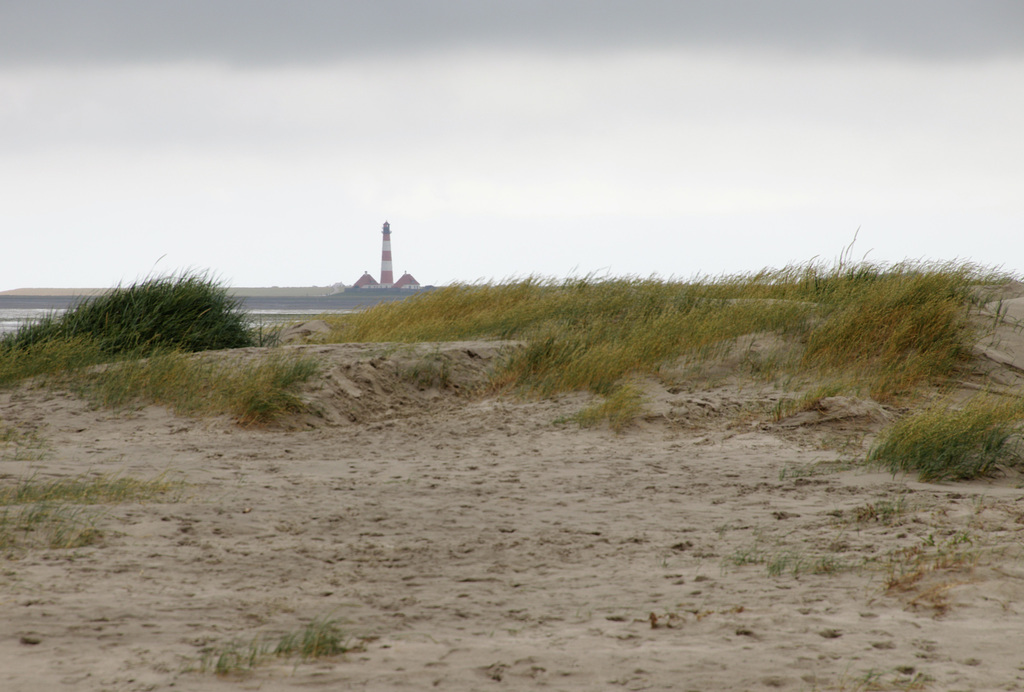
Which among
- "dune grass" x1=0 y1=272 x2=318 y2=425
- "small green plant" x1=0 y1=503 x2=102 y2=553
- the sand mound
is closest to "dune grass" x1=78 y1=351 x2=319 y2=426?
"dune grass" x1=0 y1=272 x2=318 y2=425

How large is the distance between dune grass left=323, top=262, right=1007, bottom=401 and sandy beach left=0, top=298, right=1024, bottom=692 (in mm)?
1206

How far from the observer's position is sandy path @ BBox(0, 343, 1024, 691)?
302cm

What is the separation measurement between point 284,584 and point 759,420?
496 cm

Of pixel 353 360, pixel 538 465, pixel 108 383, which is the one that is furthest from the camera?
pixel 353 360

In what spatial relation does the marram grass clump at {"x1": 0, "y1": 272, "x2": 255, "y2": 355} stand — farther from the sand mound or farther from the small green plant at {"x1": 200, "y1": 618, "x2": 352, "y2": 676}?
the small green plant at {"x1": 200, "y1": 618, "x2": 352, "y2": 676}

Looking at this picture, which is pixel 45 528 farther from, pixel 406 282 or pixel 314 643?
pixel 406 282

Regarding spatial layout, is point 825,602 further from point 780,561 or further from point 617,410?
point 617,410

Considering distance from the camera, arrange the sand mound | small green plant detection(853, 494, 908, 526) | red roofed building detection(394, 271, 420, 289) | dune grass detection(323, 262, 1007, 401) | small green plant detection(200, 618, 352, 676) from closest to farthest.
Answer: small green plant detection(200, 618, 352, 676)
small green plant detection(853, 494, 908, 526)
the sand mound
dune grass detection(323, 262, 1007, 401)
red roofed building detection(394, 271, 420, 289)

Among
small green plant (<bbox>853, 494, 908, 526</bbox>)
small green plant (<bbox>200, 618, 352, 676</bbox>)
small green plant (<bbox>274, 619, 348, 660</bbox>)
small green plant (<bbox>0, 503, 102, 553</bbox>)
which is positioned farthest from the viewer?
small green plant (<bbox>853, 494, 908, 526</bbox>)

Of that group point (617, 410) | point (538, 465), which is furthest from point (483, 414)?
point (538, 465)

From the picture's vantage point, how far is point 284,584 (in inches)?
155

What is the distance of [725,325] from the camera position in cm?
972

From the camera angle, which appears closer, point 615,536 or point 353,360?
point 615,536

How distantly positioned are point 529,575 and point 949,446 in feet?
10.9
